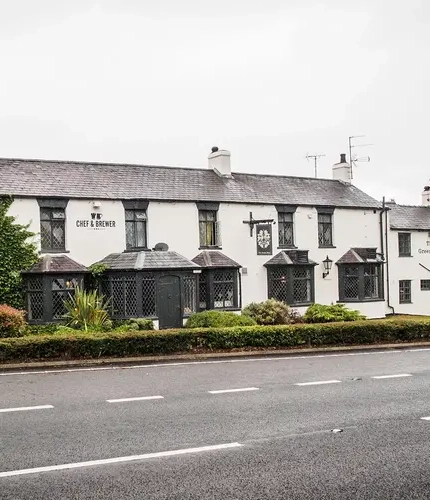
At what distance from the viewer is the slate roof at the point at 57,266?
995 inches

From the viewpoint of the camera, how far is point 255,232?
100.0 ft

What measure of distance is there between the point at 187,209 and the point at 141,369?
13.9 meters

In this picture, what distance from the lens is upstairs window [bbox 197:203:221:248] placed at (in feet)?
97.1

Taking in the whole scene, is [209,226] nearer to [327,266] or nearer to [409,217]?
[327,266]

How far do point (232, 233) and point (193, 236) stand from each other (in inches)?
76.4

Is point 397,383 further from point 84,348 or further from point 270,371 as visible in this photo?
point 84,348

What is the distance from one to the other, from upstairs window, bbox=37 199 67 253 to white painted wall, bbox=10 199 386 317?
0.24 meters

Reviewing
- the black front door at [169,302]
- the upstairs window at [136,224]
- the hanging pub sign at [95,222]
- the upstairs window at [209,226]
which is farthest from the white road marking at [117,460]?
the upstairs window at [209,226]

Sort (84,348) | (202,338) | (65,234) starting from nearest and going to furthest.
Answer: (84,348), (202,338), (65,234)

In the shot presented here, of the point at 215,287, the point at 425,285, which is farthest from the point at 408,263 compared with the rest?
the point at 215,287

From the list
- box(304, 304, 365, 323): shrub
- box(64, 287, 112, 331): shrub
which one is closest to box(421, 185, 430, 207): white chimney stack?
box(304, 304, 365, 323): shrub

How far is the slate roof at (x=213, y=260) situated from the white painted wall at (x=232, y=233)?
333mm

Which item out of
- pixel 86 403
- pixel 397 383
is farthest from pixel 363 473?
pixel 397 383

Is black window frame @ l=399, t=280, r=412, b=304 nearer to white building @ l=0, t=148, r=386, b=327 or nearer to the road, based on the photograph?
white building @ l=0, t=148, r=386, b=327
